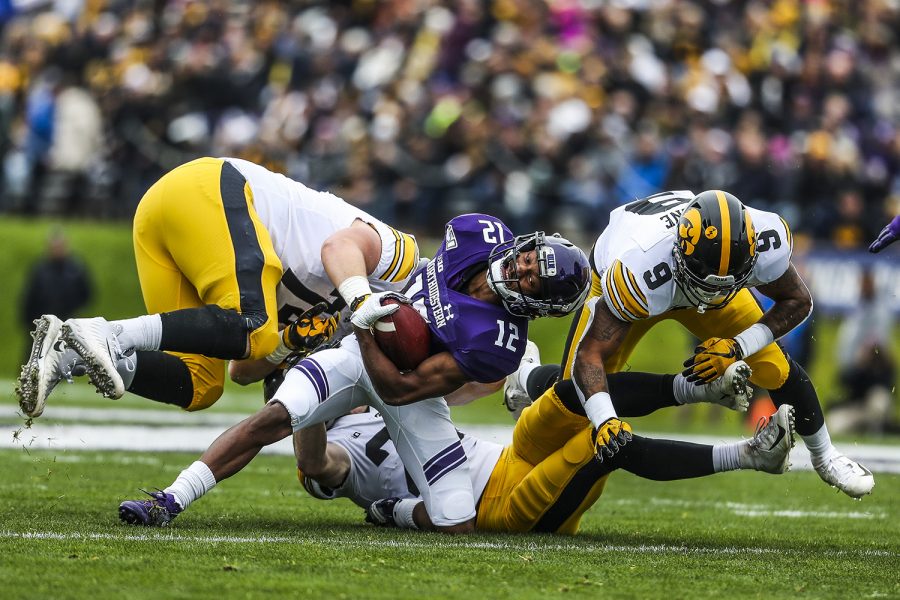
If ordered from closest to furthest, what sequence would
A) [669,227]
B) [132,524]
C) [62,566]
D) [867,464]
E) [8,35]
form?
[62,566] → [132,524] → [669,227] → [867,464] → [8,35]

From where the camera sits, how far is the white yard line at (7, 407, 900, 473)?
27.9ft

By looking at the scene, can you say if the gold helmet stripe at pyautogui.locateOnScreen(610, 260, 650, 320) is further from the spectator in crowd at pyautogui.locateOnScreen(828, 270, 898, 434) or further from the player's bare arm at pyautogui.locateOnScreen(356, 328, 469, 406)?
the spectator in crowd at pyautogui.locateOnScreen(828, 270, 898, 434)

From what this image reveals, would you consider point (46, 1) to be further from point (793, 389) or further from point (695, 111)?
point (793, 389)

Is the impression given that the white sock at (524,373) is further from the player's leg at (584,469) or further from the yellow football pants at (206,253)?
the yellow football pants at (206,253)

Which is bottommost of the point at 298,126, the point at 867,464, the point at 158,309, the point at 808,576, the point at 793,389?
the point at 867,464

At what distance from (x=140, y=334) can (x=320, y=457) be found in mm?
→ 843

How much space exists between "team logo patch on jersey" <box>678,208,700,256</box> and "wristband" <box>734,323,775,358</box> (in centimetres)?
54

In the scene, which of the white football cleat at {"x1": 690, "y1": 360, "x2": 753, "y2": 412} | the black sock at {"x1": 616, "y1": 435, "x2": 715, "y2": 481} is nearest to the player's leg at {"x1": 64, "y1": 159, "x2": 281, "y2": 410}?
the black sock at {"x1": 616, "y1": 435, "x2": 715, "y2": 481}

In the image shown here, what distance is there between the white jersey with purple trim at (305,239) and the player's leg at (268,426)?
20.6 inches

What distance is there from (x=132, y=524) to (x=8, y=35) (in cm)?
1228

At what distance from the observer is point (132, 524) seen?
195 inches

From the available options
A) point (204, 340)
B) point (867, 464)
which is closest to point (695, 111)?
point (867, 464)

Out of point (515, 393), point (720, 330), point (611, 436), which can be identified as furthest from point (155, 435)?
point (611, 436)

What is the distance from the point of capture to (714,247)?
512cm
